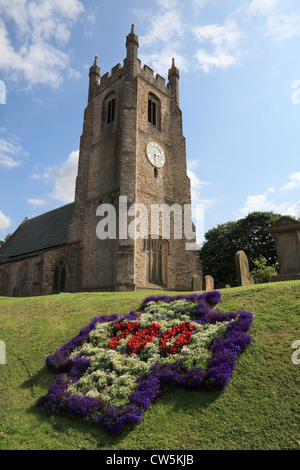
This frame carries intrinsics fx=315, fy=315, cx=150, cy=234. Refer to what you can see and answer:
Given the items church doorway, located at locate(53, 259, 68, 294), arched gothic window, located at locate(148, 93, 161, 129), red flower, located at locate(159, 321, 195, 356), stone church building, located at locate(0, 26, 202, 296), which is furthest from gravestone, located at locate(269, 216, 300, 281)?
church doorway, located at locate(53, 259, 68, 294)

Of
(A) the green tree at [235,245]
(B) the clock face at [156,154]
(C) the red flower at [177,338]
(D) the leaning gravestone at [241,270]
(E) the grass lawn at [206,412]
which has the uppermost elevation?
(B) the clock face at [156,154]

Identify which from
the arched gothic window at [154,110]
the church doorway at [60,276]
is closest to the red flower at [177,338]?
the church doorway at [60,276]

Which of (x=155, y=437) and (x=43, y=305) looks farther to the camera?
(x=43, y=305)

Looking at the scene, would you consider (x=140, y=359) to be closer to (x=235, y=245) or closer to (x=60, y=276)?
(x=60, y=276)

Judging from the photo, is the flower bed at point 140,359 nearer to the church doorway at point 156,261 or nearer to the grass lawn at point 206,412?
the grass lawn at point 206,412

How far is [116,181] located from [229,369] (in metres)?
20.0

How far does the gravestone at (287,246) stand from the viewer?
12977mm

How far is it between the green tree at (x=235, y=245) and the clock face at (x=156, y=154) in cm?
1617

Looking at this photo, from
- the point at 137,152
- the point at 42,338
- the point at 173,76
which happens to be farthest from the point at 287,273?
the point at 173,76

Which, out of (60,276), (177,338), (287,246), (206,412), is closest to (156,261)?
(60,276)

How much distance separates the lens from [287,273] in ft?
43.0

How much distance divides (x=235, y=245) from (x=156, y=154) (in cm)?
1741

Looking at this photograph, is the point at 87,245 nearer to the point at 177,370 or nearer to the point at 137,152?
the point at 137,152

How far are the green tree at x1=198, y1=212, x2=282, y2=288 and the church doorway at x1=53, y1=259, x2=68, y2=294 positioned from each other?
18383mm
